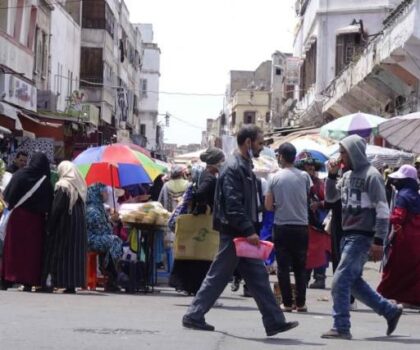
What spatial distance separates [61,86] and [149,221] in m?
34.6

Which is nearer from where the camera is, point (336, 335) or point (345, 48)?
point (336, 335)

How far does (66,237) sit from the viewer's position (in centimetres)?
1534

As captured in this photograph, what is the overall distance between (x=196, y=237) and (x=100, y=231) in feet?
7.65

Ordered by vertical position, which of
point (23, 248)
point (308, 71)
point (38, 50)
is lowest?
point (23, 248)

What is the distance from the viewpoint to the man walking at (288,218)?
44.0ft

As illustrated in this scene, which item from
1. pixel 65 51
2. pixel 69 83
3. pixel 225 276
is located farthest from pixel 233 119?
pixel 225 276

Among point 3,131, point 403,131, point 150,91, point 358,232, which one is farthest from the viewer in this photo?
point 150,91

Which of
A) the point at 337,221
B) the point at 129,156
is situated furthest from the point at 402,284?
the point at 129,156

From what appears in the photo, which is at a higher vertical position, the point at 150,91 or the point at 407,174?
the point at 150,91

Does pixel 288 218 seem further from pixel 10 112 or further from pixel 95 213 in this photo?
pixel 10 112

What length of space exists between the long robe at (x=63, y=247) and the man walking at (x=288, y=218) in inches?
116

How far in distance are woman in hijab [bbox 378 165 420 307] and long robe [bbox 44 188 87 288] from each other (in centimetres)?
374

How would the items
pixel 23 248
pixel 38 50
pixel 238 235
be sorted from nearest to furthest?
pixel 238 235, pixel 23 248, pixel 38 50

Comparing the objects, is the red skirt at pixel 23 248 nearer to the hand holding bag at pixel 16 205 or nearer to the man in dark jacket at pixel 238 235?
the hand holding bag at pixel 16 205
